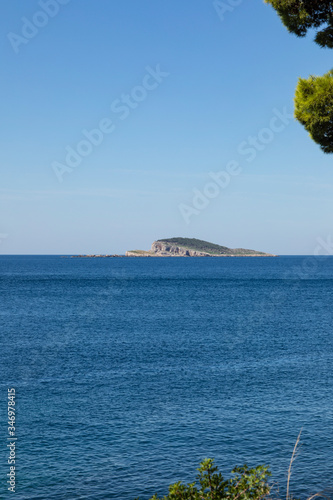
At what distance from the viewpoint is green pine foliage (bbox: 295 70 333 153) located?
40.9 feet

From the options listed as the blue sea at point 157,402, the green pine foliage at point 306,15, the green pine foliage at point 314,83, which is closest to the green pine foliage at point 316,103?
the green pine foliage at point 314,83

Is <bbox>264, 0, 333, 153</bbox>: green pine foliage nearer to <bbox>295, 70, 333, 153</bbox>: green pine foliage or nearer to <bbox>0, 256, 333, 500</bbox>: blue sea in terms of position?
<bbox>295, 70, 333, 153</bbox>: green pine foliage

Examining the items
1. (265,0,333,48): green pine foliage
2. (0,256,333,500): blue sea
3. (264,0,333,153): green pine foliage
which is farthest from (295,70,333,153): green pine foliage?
(0,256,333,500): blue sea

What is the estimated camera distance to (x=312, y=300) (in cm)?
10512

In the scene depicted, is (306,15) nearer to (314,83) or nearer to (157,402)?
(314,83)

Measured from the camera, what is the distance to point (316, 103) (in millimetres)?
12531

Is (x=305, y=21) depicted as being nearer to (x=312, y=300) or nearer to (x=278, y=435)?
(x=278, y=435)

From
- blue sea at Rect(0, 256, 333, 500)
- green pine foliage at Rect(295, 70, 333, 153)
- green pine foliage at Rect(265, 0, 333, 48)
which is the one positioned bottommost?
blue sea at Rect(0, 256, 333, 500)

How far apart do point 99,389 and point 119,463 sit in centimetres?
1206

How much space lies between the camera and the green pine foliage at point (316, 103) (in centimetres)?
1247

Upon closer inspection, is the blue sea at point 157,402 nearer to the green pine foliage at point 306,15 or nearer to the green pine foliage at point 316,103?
the green pine foliage at point 316,103

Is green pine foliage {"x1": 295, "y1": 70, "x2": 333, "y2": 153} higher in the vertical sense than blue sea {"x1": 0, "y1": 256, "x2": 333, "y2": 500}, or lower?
higher

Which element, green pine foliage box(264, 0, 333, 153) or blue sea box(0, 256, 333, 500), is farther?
blue sea box(0, 256, 333, 500)

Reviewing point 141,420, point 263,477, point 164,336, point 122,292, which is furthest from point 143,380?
point 122,292
